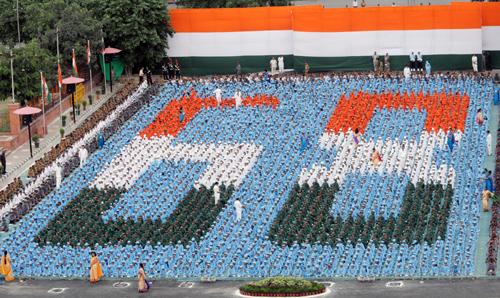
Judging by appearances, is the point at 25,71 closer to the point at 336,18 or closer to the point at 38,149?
the point at 38,149

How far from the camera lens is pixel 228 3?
10519 cm

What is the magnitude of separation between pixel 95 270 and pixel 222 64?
118 feet

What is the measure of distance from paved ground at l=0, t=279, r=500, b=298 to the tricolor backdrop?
35190mm

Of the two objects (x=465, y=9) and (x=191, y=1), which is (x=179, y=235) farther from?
(x=191, y=1)

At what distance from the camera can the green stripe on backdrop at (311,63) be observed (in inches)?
3829

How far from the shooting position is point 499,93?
3531 inches

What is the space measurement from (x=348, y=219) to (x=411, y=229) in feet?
9.71

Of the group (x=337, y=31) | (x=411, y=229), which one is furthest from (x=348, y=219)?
(x=337, y=31)

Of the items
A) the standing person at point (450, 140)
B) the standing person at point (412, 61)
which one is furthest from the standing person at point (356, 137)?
the standing person at point (412, 61)

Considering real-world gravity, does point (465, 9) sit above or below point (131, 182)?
above

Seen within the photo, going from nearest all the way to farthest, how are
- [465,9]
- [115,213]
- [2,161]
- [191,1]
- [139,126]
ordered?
[115,213]
[2,161]
[139,126]
[465,9]
[191,1]

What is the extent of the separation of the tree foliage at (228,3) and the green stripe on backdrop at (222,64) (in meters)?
5.77

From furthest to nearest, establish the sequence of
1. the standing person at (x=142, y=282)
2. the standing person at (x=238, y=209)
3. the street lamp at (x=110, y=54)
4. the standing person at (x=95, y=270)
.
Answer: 1. the street lamp at (x=110, y=54)
2. the standing person at (x=238, y=209)
3. the standing person at (x=95, y=270)
4. the standing person at (x=142, y=282)

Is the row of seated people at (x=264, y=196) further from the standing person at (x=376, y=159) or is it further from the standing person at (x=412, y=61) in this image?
the standing person at (x=412, y=61)
